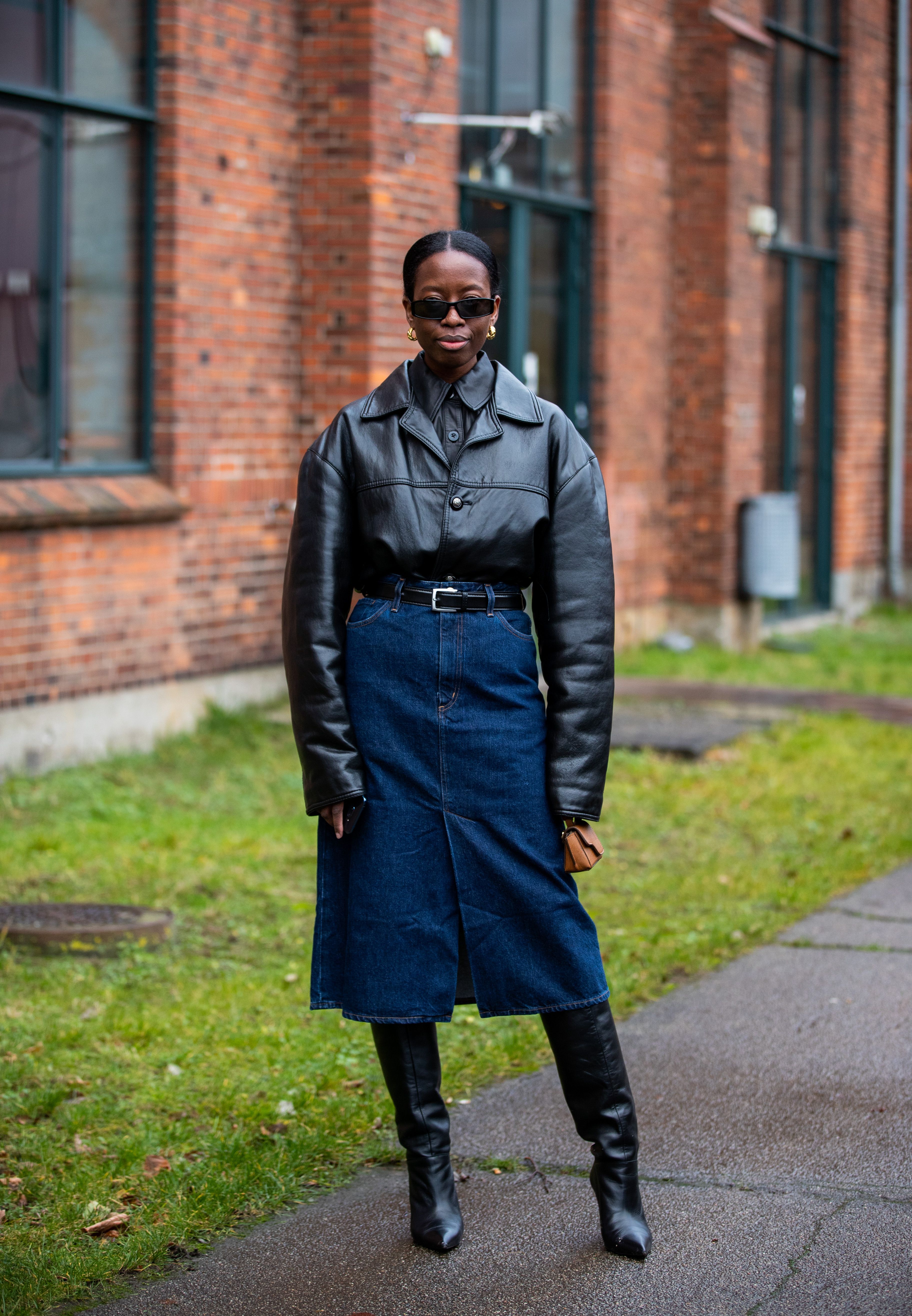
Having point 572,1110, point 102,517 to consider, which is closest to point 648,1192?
point 572,1110

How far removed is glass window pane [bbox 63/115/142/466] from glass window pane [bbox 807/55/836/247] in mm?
8270

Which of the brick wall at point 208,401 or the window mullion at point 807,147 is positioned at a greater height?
the window mullion at point 807,147

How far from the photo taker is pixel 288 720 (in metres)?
9.43

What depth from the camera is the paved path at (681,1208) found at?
343 cm

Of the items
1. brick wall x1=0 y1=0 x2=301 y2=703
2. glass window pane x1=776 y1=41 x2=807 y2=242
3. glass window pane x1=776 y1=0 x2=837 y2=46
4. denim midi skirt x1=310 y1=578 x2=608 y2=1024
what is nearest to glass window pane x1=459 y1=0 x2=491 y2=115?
brick wall x1=0 y1=0 x2=301 y2=703

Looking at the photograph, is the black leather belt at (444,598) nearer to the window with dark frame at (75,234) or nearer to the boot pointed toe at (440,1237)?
the boot pointed toe at (440,1237)

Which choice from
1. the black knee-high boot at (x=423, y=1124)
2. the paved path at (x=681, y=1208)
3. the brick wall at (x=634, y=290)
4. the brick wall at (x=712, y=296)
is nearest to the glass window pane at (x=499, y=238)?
the brick wall at (x=634, y=290)

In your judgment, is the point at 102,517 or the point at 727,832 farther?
the point at 102,517

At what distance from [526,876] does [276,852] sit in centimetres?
364

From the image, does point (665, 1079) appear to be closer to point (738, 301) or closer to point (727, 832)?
point (727, 832)

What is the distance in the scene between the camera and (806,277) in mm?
15570

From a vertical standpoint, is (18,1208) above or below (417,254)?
below

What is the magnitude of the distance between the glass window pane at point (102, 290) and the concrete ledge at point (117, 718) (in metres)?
1.25

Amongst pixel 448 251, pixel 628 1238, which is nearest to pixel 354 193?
pixel 448 251
